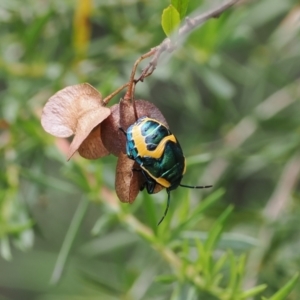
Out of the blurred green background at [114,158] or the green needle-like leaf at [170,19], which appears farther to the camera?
the blurred green background at [114,158]

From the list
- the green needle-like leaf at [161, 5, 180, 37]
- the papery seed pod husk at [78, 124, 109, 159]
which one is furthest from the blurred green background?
the green needle-like leaf at [161, 5, 180, 37]

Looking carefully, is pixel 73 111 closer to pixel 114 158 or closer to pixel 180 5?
pixel 180 5

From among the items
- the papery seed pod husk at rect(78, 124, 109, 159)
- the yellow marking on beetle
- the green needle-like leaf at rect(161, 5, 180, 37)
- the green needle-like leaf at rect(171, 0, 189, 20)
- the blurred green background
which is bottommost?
the yellow marking on beetle

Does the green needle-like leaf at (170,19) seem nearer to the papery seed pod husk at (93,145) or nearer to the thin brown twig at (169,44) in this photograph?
the thin brown twig at (169,44)

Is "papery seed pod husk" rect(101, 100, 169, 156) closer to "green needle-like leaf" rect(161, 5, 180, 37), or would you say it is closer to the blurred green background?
"green needle-like leaf" rect(161, 5, 180, 37)

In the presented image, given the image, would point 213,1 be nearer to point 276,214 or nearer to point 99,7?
point 99,7

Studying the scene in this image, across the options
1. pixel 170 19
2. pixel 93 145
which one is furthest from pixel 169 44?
pixel 93 145

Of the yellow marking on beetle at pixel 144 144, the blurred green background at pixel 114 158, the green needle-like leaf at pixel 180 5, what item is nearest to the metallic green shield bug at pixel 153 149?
the yellow marking on beetle at pixel 144 144
